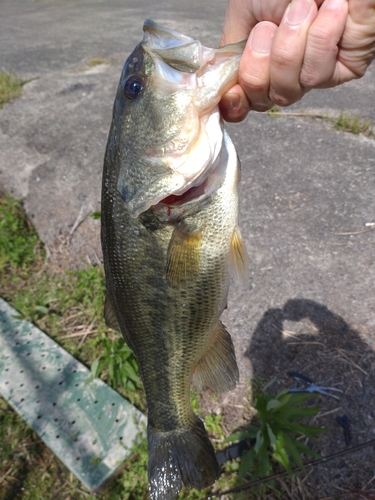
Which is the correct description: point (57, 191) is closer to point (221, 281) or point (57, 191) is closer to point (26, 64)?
point (221, 281)

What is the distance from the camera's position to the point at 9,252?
4.04 m

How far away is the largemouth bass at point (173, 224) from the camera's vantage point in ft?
4.49

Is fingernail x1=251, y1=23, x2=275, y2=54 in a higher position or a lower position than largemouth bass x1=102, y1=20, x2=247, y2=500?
higher

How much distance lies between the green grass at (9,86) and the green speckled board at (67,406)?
4339mm

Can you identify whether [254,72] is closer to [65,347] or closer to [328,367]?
[328,367]

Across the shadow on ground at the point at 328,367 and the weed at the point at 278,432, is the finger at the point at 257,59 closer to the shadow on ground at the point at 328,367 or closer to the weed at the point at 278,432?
the weed at the point at 278,432

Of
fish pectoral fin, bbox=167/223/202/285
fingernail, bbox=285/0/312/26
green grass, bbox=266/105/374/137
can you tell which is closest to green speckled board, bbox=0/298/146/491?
fish pectoral fin, bbox=167/223/202/285

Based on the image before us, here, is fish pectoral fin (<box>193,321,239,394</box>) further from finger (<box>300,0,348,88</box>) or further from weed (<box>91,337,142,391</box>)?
weed (<box>91,337,142,391</box>)

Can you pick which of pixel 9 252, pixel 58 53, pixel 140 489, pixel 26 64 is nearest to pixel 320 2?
pixel 140 489

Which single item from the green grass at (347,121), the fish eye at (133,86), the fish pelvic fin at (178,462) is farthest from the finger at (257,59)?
the green grass at (347,121)

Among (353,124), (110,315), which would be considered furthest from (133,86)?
(353,124)

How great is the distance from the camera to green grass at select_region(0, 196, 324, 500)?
2520 millimetres

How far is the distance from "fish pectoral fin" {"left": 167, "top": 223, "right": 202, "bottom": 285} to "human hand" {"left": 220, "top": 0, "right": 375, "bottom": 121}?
1.75 feet

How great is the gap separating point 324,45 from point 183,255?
89cm
